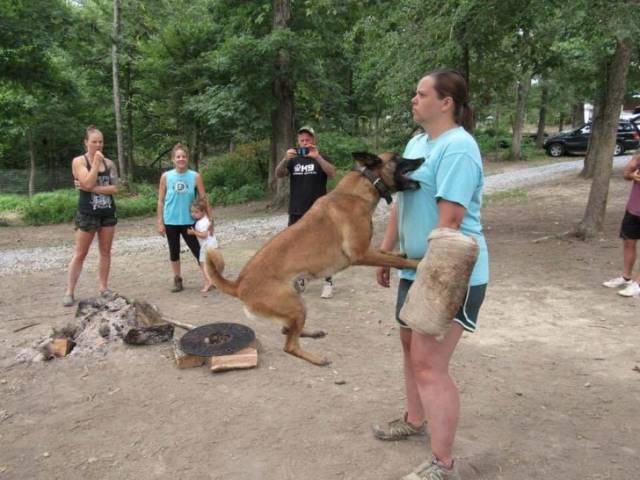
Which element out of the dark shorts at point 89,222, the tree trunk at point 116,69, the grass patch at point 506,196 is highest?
the tree trunk at point 116,69

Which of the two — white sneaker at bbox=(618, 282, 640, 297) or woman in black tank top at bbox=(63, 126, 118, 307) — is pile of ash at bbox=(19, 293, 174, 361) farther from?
white sneaker at bbox=(618, 282, 640, 297)

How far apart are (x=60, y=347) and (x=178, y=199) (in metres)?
2.64

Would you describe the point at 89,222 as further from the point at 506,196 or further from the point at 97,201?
the point at 506,196

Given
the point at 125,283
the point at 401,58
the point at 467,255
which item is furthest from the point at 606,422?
the point at 401,58

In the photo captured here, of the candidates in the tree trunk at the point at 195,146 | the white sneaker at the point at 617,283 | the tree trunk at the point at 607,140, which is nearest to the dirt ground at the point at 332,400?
the white sneaker at the point at 617,283

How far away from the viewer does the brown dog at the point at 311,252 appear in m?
3.44

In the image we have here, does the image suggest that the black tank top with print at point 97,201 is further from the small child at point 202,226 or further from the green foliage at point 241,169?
the green foliage at point 241,169

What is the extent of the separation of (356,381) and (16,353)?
3418 millimetres

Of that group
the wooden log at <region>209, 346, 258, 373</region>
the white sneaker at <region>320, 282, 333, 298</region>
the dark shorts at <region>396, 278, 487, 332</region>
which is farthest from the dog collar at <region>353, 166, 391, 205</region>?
the white sneaker at <region>320, 282, 333, 298</region>

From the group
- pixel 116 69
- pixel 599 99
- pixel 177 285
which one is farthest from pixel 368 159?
pixel 116 69

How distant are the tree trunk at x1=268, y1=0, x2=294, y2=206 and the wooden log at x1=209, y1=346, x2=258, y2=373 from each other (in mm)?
10930

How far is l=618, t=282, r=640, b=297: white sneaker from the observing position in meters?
6.39

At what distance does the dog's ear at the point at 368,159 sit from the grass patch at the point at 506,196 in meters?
11.7

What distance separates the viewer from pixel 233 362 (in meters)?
4.55
